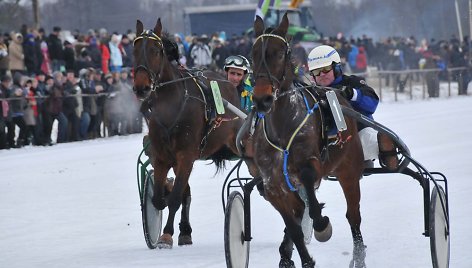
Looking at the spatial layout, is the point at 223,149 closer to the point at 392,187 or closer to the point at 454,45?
the point at 392,187

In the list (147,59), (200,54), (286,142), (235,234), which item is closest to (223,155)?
(147,59)

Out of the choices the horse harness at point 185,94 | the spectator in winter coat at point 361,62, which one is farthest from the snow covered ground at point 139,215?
the spectator in winter coat at point 361,62

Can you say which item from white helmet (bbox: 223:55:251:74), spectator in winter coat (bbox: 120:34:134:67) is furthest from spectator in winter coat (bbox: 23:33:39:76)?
white helmet (bbox: 223:55:251:74)

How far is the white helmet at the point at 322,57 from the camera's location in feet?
26.8

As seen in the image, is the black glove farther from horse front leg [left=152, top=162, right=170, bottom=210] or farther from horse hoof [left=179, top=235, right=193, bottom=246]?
horse hoof [left=179, top=235, right=193, bottom=246]

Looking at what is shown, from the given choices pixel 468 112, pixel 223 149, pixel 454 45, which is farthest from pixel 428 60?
pixel 223 149

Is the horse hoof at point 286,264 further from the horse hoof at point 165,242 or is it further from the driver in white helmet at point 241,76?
the driver in white helmet at point 241,76

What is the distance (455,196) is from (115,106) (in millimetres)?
10198

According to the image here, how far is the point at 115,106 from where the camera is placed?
67.9 feet

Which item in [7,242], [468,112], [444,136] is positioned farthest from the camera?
[468,112]

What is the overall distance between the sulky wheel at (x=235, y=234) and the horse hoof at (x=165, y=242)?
1.71m

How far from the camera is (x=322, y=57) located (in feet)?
26.9

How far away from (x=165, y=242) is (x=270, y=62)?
2920 millimetres

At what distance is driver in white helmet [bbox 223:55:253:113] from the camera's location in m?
10.7
